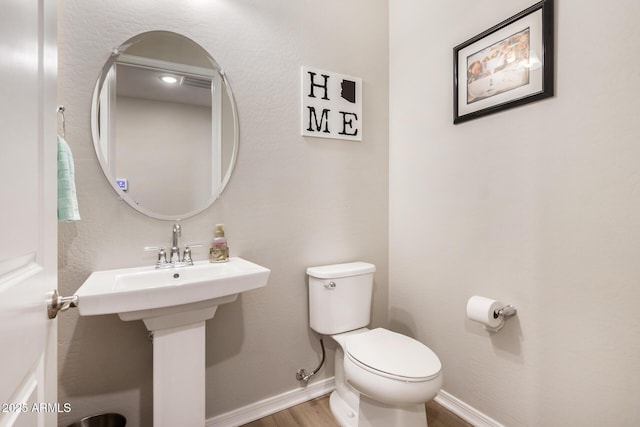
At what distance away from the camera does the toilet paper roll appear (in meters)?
1.34

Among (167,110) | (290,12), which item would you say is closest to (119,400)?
(167,110)

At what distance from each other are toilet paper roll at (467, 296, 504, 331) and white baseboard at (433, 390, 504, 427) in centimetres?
48

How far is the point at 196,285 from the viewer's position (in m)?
1.09

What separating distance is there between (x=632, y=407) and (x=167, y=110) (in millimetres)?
2199

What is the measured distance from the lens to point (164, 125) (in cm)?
143

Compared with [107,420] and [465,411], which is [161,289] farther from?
[465,411]

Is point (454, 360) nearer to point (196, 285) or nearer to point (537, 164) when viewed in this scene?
point (537, 164)

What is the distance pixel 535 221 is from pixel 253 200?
133 cm

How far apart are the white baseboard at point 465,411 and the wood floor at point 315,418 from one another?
2 cm

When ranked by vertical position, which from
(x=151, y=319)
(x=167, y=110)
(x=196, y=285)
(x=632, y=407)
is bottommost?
(x=632, y=407)

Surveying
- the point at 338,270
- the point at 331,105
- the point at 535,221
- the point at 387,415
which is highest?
the point at 331,105

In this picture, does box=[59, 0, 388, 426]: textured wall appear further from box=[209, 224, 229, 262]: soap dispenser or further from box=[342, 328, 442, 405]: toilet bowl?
box=[342, 328, 442, 405]: toilet bowl

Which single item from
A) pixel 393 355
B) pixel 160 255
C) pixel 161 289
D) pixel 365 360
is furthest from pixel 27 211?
pixel 393 355

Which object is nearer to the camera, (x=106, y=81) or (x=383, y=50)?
(x=106, y=81)
